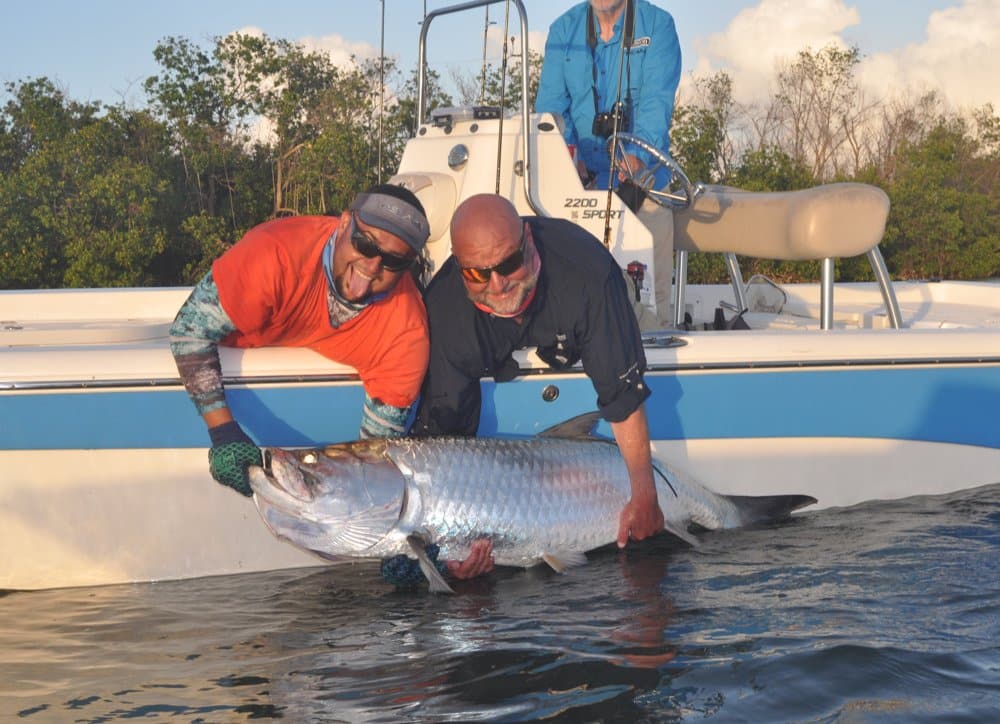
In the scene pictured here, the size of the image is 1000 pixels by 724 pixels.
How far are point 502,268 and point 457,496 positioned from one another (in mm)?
891

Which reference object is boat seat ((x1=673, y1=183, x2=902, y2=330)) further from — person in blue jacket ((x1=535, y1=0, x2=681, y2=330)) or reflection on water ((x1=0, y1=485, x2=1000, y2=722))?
reflection on water ((x1=0, y1=485, x2=1000, y2=722))

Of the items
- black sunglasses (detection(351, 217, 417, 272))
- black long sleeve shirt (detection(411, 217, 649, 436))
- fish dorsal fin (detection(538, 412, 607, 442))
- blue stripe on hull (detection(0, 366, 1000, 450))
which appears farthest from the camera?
fish dorsal fin (detection(538, 412, 607, 442))

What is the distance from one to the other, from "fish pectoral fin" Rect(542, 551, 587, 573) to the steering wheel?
200 cm

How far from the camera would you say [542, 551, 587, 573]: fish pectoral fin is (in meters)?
4.81

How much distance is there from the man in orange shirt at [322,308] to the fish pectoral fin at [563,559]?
788 millimetres

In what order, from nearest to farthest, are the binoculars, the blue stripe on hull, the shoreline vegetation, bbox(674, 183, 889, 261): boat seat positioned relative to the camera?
1. the blue stripe on hull
2. bbox(674, 183, 889, 261): boat seat
3. the binoculars
4. the shoreline vegetation

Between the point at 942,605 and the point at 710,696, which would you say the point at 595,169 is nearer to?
the point at 942,605

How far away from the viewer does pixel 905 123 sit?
1352 inches

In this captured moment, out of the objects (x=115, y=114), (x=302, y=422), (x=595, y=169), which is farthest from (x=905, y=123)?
(x=302, y=422)

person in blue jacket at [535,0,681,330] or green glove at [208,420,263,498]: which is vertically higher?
person in blue jacket at [535,0,681,330]

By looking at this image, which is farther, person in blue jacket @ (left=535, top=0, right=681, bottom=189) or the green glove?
person in blue jacket @ (left=535, top=0, right=681, bottom=189)

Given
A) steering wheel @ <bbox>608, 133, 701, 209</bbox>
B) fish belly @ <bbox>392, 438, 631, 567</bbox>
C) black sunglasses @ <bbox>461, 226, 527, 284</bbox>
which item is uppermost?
steering wheel @ <bbox>608, 133, 701, 209</bbox>

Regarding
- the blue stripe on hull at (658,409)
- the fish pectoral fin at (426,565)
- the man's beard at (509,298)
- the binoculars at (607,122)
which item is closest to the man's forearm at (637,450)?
the blue stripe on hull at (658,409)

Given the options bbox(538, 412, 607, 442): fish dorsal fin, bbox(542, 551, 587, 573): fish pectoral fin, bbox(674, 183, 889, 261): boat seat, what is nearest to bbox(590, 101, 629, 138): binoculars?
bbox(674, 183, 889, 261): boat seat
